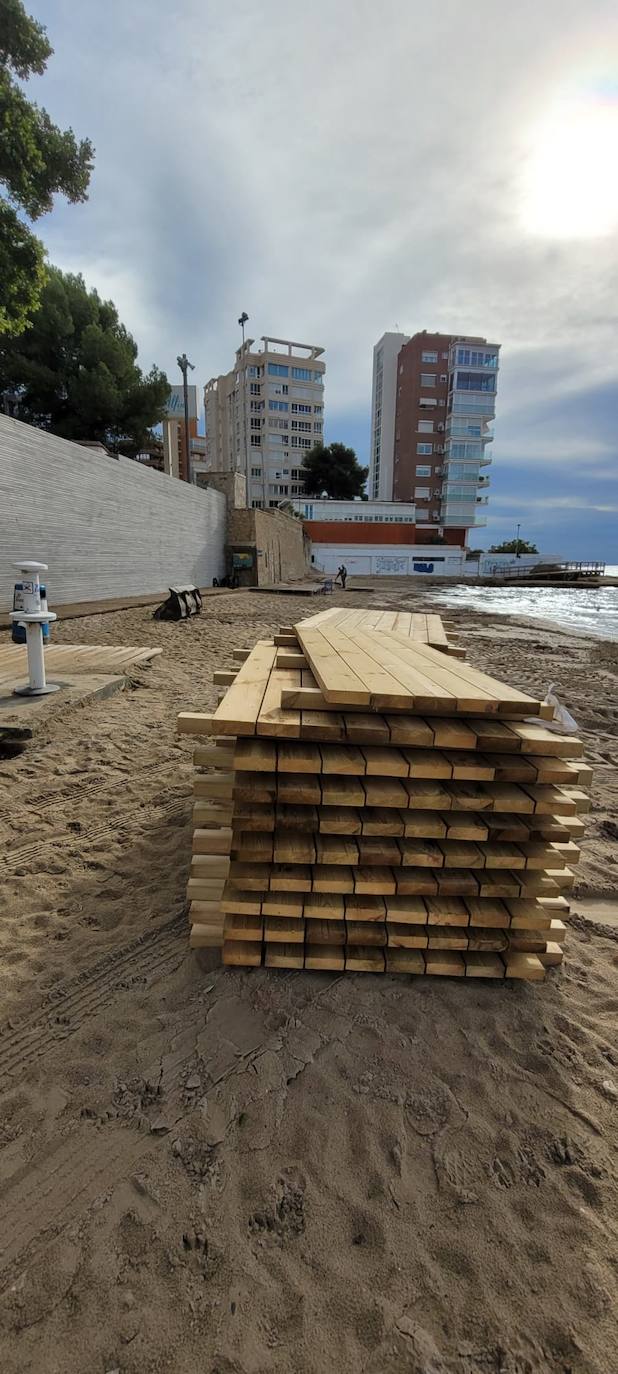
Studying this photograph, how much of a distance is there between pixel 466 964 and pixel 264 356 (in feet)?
221

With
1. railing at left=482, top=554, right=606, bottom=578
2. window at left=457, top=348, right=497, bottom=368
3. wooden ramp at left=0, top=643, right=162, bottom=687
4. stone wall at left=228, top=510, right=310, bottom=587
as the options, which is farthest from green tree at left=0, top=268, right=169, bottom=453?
window at left=457, top=348, right=497, bottom=368

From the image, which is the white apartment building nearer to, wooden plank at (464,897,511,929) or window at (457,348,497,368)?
window at (457,348,497,368)

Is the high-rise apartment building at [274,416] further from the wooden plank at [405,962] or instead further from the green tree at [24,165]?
the wooden plank at [405,962]

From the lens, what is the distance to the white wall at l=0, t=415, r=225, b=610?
Result: 35.8ft

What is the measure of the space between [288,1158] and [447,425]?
64.4 m

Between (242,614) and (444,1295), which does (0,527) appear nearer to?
(242,614)

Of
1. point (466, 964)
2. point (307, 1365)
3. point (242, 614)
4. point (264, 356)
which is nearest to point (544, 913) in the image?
point (466, 964)

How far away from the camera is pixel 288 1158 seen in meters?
1.57

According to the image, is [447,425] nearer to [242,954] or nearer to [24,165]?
[24,165]

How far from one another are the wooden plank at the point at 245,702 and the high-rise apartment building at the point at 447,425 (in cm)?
5757

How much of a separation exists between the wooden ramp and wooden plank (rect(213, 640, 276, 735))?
3566 millimetres

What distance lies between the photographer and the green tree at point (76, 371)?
72.0 feet

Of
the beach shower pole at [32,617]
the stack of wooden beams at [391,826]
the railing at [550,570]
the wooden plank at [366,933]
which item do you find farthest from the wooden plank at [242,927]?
the railing at [550,570]

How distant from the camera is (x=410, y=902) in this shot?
2141mm
